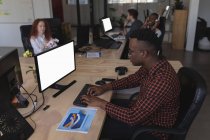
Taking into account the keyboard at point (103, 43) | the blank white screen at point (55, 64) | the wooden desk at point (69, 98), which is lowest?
the wooden desk at point (69, 98)

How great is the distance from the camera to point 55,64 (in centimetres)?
176

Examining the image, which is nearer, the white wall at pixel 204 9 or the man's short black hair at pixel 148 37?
the man's short black hair at pixel 148 37


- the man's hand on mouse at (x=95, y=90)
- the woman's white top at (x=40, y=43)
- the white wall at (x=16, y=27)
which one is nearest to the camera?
the man's hand on mouse at (x=95, y=90)

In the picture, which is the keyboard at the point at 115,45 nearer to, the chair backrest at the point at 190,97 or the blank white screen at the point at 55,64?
the blank white screen at the point at 55,64

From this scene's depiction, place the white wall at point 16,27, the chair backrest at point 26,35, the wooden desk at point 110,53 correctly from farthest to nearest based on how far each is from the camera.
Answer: the white wall at point 16,27, the chair backrest at point 26,35, the wooden desk at point 110,53

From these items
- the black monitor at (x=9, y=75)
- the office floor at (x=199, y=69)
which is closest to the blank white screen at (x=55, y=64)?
the black monitor at (x=9, y=75)

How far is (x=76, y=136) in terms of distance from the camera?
4.11 feet

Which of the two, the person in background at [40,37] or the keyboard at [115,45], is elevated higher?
the person in background at [40,37]

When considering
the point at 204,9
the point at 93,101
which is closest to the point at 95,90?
the point at 93,101

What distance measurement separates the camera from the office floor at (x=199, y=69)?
2.50 metres

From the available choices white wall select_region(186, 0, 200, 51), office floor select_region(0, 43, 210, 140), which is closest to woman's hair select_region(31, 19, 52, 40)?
office floor select_region(0, 43, 210, 140)

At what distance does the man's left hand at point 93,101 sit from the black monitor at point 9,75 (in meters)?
0.52

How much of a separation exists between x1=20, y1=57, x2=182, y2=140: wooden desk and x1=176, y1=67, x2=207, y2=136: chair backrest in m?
0.52

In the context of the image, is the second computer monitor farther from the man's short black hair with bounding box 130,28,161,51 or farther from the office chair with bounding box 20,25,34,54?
the man's short black hair with bounding box 130,28,161,51
